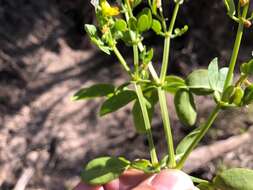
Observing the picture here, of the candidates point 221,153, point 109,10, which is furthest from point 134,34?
point 221,153

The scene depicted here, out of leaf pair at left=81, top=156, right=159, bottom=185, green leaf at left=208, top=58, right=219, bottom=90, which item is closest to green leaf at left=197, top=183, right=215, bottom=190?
leaf pair at left=81, top=156, right=159, bottom=185

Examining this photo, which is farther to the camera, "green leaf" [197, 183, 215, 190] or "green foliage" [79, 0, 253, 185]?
"green leaf" [197, 183, 215, 190]

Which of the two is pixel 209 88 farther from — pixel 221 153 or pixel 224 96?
pixel 221 153

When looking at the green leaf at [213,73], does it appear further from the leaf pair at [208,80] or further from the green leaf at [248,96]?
the green leaf at [248,96]

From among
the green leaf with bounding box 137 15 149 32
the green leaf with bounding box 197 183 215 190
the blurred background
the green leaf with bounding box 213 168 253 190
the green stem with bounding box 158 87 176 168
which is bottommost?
the blurred background

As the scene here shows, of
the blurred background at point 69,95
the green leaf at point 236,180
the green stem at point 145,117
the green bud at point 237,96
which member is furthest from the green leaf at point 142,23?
the blurred background at point 69,95

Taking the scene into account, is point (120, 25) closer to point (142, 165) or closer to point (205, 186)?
point (142, 165)

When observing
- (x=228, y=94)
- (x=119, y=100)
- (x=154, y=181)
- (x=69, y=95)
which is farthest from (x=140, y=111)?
(x=69, y=95)

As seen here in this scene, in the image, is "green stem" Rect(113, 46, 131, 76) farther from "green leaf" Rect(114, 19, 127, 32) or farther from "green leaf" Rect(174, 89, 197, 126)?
"green leaf" Rect(174, 89, 197, 126)
